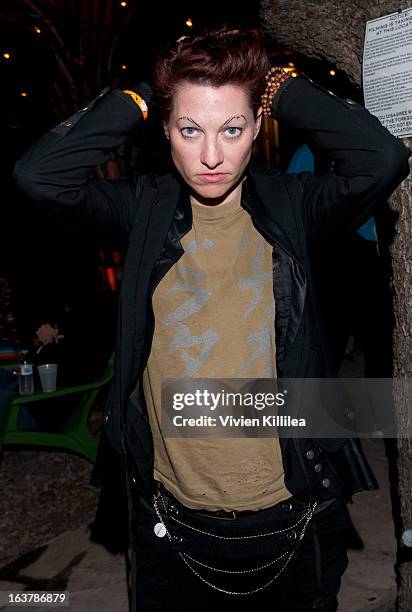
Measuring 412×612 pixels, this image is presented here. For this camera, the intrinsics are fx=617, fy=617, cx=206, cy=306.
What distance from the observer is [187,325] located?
6.35 ft

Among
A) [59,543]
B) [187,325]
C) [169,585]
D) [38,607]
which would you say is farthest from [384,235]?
[59,543]

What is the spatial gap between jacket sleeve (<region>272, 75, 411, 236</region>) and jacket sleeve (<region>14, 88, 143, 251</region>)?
51 cm

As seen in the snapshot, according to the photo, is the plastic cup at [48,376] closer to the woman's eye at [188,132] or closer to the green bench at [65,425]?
the green bench at [65,425]

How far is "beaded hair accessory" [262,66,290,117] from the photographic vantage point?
192 cm

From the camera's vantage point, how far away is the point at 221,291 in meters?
1.93

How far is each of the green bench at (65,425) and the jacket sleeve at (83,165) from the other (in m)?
3.18

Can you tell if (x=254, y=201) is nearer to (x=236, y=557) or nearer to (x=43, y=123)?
(x=236, y=557)

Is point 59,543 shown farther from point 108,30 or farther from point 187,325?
point 108,30

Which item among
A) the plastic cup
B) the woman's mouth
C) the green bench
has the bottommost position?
the green bench

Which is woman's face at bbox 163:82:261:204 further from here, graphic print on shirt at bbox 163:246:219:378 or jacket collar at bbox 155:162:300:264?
graphic print on shirt at bbox 163:246:219:378

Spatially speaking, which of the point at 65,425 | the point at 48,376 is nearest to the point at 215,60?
the point at 48,376

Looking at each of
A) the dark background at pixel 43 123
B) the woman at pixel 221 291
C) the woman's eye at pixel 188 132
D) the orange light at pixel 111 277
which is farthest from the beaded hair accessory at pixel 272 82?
the orange light at pixel 111 277

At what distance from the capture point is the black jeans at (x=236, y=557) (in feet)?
6.62

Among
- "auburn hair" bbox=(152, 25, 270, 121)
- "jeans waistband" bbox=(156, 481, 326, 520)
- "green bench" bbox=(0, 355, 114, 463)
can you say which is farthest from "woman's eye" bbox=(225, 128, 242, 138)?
"green bench" bbox=(0, 355, 114, 463)
